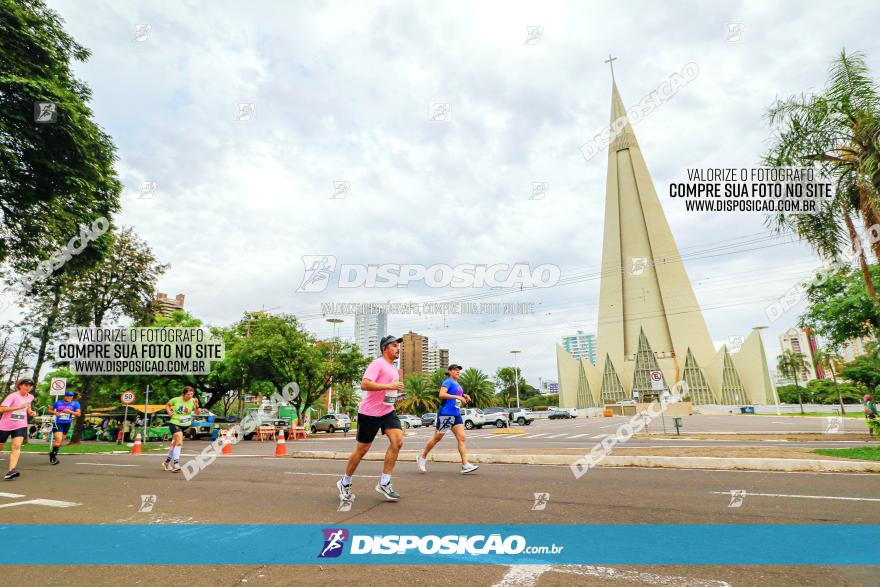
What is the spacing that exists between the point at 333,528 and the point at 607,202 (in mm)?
89826

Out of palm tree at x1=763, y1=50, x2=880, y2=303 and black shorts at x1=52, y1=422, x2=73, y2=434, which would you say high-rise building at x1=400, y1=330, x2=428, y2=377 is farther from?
palm tree at x1=763, y1=50, x2=880, y2=303

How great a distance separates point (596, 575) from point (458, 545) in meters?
1.15

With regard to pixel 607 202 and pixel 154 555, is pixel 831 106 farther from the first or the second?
pixel 607 202

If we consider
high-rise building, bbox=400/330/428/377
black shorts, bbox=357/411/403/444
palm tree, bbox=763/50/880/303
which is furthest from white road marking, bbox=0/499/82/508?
high-rise building, bbox=400/330/428/377

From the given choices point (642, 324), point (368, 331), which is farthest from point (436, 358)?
point (642, 324)

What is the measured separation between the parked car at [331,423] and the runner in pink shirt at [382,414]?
30277 mm

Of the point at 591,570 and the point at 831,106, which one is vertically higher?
the point at 831,106

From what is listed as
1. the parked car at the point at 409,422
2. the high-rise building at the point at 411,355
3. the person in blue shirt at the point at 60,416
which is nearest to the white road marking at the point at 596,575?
the person in blue shirt at the point at 60,416

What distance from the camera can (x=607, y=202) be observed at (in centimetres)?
8550

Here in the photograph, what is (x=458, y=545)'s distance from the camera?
372 cm

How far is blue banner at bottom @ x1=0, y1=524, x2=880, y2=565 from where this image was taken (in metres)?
3.39

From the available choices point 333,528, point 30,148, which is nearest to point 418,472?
point 333,528

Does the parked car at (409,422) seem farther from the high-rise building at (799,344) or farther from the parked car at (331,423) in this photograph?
the high-rise building at (799,344)

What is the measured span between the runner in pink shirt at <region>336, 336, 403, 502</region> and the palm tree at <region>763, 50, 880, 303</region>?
11567 millimetres
